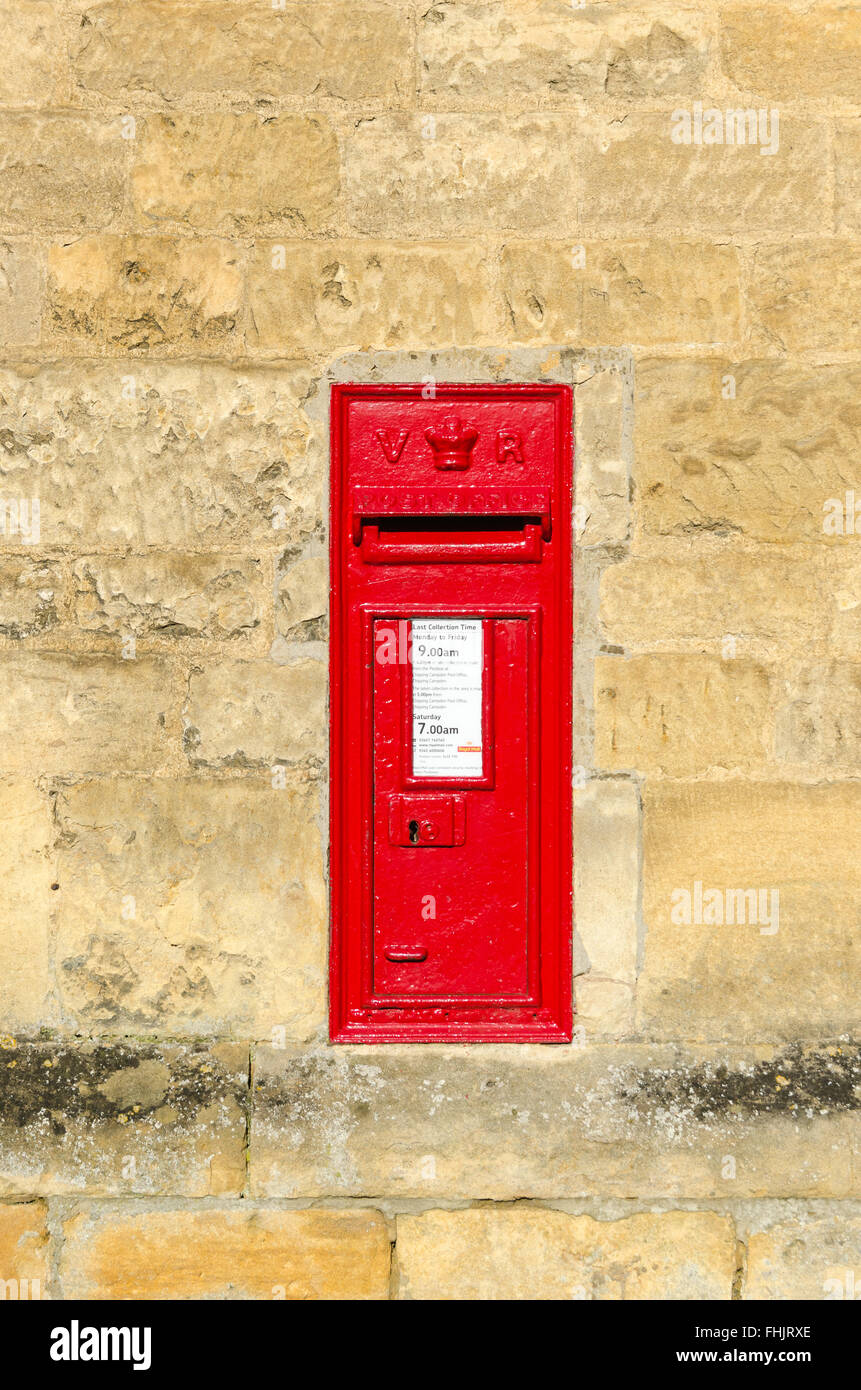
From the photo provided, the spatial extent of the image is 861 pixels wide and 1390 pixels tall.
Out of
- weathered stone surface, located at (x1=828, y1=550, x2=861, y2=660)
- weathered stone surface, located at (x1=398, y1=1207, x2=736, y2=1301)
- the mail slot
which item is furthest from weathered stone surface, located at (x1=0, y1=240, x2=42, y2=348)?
weathered stone surface, located at (x1=398, y1=1207, x2=736, y2=1301)

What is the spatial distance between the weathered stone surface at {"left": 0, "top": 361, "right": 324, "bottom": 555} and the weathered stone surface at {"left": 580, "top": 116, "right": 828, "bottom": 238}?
991 millimetres

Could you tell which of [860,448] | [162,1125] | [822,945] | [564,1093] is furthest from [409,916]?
[860,448]

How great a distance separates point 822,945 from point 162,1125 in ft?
6.17

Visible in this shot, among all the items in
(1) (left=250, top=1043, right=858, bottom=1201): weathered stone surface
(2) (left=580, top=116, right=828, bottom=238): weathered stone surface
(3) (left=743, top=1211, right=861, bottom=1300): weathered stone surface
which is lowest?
(3) (left=743, top=1211, right=861, bottom=1300): weathered stone surface

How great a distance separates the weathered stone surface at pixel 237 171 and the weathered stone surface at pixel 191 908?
155cm

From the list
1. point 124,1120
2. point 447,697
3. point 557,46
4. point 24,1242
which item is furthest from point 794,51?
point 24,1242

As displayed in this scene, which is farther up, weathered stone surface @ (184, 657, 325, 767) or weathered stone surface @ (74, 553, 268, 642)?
weathered stone surface @ (74, 553, 268, 642)

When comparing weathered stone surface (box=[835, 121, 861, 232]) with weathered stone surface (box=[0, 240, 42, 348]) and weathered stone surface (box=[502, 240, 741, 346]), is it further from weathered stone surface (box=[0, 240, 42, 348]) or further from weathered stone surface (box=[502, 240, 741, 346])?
weathered stone surface (box=[0, 240, 42, 348])

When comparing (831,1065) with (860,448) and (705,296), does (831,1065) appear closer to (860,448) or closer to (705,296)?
(860,448)

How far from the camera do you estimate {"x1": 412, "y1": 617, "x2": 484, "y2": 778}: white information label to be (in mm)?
3252

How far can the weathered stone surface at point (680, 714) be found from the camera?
129 inches

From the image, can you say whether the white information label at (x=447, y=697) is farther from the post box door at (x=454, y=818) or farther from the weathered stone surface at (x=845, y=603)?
the weathered stone surface at (x=845, y=603)

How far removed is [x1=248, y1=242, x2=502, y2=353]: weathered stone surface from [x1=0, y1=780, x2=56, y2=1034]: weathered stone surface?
1.43 m

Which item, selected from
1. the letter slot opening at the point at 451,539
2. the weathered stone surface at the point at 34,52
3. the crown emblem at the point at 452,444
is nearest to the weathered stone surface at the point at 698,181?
the crown emblem at the point at 452,444
